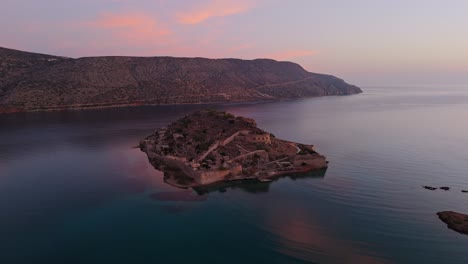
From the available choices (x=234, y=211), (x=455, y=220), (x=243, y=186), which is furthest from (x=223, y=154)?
(x=455, y=220)

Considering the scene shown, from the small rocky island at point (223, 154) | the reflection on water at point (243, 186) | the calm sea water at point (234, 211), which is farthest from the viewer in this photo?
the small rocky island at point (223, 154)

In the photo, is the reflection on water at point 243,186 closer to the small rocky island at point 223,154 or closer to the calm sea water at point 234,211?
the calm sea water at point 234,211

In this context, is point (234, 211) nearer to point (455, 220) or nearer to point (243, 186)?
point (243, 186)

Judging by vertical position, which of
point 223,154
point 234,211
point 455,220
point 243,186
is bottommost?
point 234,211

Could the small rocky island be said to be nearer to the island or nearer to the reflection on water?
the reflection on water

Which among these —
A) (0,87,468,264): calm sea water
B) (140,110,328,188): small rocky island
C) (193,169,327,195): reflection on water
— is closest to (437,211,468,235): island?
(0,87,468,264): calm sea water

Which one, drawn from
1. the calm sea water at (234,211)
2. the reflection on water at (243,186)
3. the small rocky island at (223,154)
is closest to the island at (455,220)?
the calm sea water at (234,211)

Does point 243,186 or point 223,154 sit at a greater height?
point 223,154
